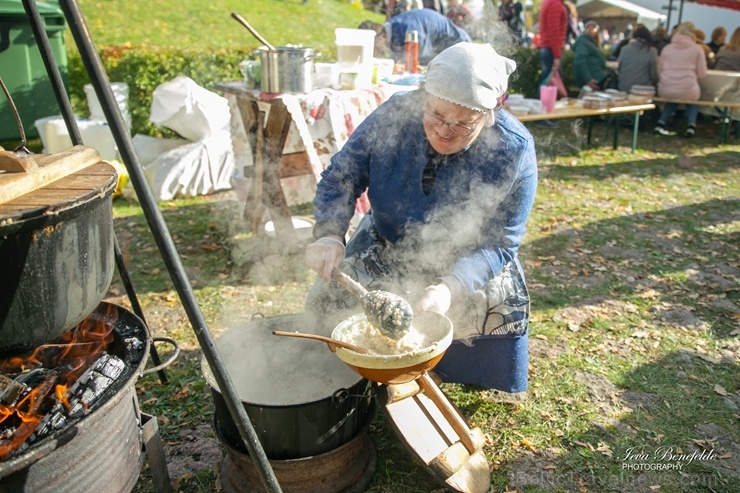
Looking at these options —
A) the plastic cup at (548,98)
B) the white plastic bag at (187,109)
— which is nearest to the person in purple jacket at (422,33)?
the plastic cup at (548,98)

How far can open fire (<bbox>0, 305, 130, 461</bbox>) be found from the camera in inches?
73.4

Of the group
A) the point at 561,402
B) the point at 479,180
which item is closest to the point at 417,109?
the point at 479,180

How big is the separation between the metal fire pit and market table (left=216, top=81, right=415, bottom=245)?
102 inches

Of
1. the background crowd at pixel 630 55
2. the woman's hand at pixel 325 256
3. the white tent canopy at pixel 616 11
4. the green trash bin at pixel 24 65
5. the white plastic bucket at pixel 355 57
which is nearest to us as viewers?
the woman's hand at pixel 325 256

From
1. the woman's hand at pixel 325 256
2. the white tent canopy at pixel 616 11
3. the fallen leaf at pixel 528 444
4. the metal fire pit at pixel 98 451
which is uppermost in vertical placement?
the white tent canopy at pixel 616 11

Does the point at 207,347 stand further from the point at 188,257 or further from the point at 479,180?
the point at 188,257

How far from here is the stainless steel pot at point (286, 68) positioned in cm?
436

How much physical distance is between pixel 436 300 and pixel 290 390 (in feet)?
3.26

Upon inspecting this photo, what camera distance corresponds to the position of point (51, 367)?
2.21m

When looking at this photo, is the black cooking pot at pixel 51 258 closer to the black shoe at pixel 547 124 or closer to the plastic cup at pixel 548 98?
the plastic cup at pixel 548 98

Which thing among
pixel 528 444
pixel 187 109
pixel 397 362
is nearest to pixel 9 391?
pixel 397 362

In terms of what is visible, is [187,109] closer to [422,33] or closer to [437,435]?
[422,33]

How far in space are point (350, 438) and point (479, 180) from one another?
1359 mm

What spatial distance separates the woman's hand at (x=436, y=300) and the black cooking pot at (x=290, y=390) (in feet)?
1.40
